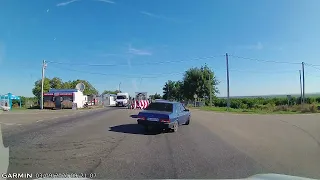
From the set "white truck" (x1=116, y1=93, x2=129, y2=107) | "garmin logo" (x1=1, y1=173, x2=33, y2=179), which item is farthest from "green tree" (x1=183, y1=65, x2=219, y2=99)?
"garmin logo" (x1=1, y1=173, x2=33, y2=179)

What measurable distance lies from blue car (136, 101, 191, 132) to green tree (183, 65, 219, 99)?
52.2 m

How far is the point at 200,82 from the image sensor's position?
6794 cm

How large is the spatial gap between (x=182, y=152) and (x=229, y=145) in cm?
226

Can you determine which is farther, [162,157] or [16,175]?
[162,157]

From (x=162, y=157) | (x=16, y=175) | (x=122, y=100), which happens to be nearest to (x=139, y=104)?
(x=122, y=100)

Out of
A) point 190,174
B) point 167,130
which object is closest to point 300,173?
point 190,174

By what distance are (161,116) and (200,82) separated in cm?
5508

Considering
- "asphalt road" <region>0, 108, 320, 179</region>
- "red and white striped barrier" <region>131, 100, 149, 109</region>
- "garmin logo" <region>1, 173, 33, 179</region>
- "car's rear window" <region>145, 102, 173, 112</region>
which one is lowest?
"asphalt road" <region>0, 108, 320, 179</region>

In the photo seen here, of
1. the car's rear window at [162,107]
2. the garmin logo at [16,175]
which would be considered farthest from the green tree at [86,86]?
the garmin logo at [16,175]

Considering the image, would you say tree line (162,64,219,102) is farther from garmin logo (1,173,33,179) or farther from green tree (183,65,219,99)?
garmin logo (1,173,33,179)

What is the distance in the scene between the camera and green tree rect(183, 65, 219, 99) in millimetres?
67562

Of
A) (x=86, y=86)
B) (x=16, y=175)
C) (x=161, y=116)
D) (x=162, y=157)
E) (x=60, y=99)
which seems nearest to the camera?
(x=16, y=175)

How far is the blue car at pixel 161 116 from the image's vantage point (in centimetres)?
1367

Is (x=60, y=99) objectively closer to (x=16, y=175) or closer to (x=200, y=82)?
(x=200, y=82)
